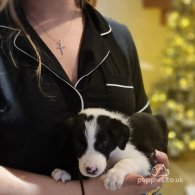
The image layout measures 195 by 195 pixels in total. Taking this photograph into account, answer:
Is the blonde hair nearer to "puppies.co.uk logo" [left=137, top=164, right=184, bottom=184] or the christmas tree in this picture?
"puppies.co.uk logo" [left=137, top=164, right=184, bottom=184]

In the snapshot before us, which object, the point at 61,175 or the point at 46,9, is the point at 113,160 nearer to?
the point at 61,175

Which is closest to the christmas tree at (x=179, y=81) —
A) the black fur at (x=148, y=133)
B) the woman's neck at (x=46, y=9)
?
the black fur at (x=148, y=133)

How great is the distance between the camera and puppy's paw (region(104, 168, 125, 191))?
0.83m

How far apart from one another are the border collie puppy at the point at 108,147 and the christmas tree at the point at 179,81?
2.01 m

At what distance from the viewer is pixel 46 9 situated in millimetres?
1057

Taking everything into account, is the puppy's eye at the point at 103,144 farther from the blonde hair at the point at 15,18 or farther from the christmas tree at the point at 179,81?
the christmas tree at the point at 179,81

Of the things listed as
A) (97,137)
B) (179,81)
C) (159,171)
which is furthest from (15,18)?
(179,81)

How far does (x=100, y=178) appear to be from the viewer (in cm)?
89

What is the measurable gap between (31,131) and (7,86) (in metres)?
0.11

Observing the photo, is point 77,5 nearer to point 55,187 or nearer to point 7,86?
point 7,86

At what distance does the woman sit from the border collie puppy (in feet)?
0.11

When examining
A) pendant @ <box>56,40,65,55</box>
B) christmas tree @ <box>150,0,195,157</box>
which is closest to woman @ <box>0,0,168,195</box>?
pendant @ <box>56,40,65,55</box>

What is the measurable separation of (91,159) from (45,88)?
202mm

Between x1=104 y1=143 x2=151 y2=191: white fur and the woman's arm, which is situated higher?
x1=104 y1=143 x2=151 y2=191: white fur
